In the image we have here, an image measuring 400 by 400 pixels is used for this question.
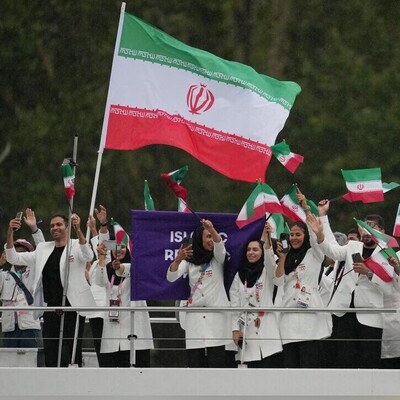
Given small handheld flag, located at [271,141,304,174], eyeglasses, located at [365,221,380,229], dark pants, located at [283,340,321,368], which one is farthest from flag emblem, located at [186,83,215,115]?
dark pants, located at [283,340,321,368]

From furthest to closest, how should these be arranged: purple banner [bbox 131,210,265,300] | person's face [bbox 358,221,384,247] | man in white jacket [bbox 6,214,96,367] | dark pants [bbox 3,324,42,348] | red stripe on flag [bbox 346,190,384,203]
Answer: dark pants [bbox 3,324,42,348]
red stripe on flag [bbox 346,190,384,203]
man in white jacket [bbox 6,214,96,367]
person's face [bbox 358,221,384,247]
purple banner [bbox 131,210,265,300]

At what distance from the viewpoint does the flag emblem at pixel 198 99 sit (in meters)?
16.0

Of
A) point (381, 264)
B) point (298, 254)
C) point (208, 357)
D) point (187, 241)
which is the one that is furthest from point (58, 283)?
point (381, 264)

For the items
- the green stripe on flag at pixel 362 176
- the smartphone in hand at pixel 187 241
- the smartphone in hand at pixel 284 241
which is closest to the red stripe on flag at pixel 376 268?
the smartphone in hand at pixel 284 241

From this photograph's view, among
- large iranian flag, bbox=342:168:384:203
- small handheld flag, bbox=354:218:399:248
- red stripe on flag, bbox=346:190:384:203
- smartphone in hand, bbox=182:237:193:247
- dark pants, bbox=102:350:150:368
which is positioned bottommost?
dark pants, bbox=102:350:150:368

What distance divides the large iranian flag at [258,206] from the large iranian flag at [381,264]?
0.98 metres

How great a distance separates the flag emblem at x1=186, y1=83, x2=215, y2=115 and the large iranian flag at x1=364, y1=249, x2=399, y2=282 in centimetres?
246

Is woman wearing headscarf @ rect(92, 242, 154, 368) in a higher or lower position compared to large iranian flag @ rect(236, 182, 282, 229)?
lower

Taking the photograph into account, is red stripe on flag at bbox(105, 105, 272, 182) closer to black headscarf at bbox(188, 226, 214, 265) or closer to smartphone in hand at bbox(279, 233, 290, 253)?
smartphone in hand at bbox(279, 233, 290, 253)

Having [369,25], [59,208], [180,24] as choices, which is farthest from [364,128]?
[59,208]

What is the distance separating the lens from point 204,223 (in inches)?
573

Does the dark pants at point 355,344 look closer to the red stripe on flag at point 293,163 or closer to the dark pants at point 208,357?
the dark pants at point 208,357

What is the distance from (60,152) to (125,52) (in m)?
13.4

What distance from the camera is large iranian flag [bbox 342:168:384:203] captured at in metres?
15.6
